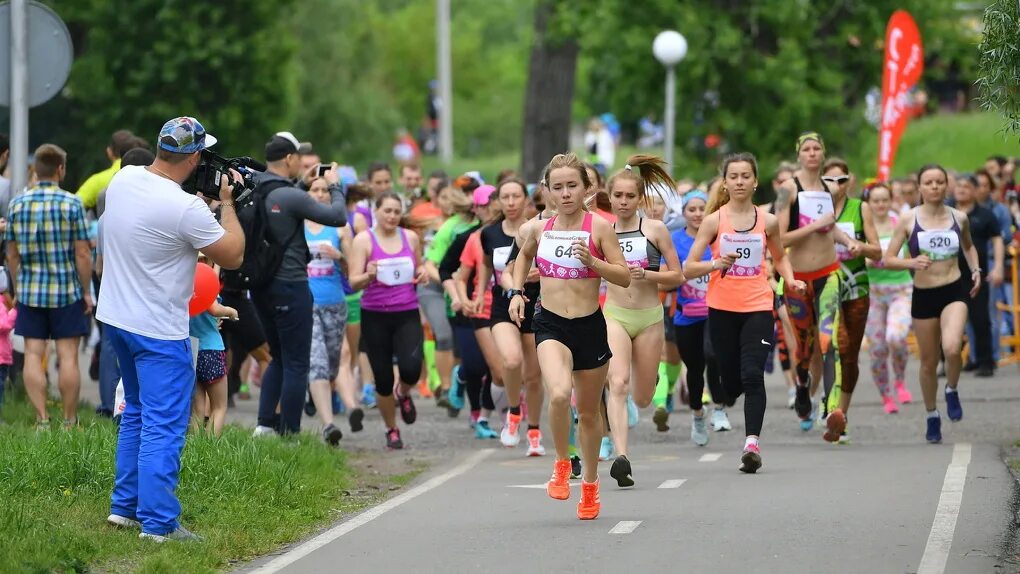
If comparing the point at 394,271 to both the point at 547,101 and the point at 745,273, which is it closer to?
the point at 745,273

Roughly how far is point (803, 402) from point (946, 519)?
477 cm

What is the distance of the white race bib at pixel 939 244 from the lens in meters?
13.6

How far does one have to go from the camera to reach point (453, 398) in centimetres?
1609

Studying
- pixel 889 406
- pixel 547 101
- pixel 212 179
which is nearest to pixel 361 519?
pixel 212 179

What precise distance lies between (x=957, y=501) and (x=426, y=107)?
6359 centimetres

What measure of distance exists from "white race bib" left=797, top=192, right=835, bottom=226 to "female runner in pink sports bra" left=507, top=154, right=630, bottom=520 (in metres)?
3.92

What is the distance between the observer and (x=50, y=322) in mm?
13133

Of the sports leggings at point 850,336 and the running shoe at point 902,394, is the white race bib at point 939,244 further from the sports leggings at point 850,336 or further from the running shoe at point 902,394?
the running shoe at point 902,394

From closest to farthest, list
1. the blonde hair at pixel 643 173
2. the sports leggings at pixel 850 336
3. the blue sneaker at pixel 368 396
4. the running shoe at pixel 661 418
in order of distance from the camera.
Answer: the blonde hair at pixel 643 173 < the sports leggings at pixel 850 336 < the running shoe at pixel 661 418 < the blue sneaker at pixel 368 396

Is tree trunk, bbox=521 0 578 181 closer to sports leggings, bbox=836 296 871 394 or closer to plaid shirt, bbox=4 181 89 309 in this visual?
sports leggings, bbox=836 296 871 394

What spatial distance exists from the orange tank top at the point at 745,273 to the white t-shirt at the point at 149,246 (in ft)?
15.0

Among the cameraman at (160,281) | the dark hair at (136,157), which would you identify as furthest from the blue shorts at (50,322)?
the cameraman at (160,281)

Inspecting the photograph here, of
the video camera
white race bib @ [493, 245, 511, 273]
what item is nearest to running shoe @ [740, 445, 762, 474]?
white race bib @ [493, 245, 511, 273]

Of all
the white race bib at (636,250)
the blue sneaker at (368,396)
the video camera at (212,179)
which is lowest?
the blue sneaker at (368,396)
